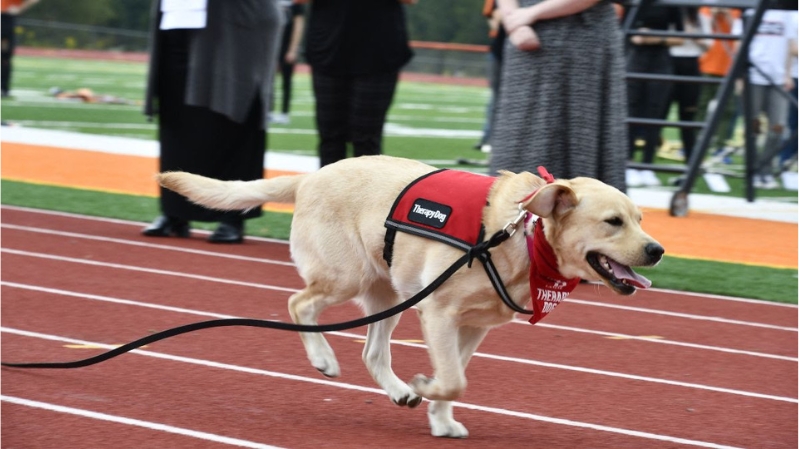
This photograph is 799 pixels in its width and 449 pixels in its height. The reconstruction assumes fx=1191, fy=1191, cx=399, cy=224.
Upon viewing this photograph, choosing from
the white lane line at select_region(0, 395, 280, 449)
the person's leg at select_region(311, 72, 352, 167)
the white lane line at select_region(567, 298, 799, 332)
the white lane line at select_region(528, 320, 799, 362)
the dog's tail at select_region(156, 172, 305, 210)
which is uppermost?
the dog's tail at select_region(156, 172, 305, 210)

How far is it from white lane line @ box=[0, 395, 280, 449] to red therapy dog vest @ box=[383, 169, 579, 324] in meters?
A: 0.84

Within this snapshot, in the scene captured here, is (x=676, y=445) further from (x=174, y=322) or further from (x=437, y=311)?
(x=174, y=322)

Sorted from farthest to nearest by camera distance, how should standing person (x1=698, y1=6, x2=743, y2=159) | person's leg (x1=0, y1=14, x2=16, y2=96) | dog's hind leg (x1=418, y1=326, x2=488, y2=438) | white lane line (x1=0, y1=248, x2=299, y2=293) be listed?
person's leg (x1=0, y1=14, x2=16, y2=96) < standing person (x1=698, y1=6, x2=743, y2=159) < white lane line (x1=0, y1=248, x2=299, y2=293) < dog's hind leg (x1=418, y1=326, x2=488, y2=438)

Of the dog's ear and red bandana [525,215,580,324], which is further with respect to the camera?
red bandana [525,215,580,324]

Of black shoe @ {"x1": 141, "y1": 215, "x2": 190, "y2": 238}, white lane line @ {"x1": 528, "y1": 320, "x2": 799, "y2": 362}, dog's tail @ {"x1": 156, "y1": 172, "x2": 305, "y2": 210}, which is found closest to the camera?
dog's tail @ {"x1": 156, "y1": 172, "x2": 305, "y2": 210}

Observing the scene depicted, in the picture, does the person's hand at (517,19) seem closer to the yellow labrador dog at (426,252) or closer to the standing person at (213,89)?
the standing person at (213,89)

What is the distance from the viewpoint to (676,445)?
4.42 meters

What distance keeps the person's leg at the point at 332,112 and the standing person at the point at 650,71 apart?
14.5 feet

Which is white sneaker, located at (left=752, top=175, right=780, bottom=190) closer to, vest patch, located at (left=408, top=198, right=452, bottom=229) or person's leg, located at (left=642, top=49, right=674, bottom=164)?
person's leg, located at (left=642, top=49, right=674, bottom=164)

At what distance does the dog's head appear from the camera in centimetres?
382

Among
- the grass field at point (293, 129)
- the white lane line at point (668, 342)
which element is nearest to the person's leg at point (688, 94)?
the grass field at point (293, 129)

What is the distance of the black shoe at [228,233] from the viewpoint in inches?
340

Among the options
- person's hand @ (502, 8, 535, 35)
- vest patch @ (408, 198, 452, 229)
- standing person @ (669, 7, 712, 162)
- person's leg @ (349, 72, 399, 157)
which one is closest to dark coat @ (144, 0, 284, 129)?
person's leg @ (349, 72, 399, 157)

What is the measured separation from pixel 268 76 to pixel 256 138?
0.45 metres
